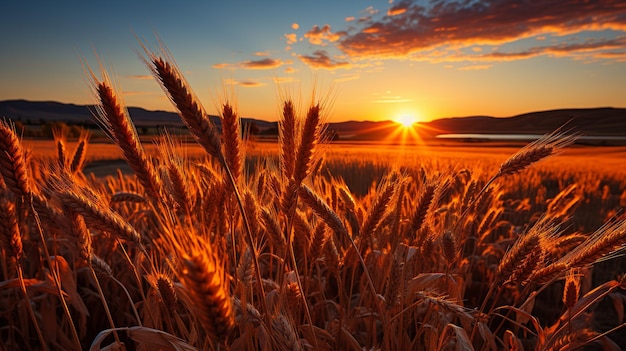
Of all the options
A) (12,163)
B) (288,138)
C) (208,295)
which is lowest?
(208,295)

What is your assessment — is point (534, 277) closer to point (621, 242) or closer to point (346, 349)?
point (621, 242)

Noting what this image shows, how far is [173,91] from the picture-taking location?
45.6 inches

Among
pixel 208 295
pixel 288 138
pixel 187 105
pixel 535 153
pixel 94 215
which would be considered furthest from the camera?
pixel 535 153

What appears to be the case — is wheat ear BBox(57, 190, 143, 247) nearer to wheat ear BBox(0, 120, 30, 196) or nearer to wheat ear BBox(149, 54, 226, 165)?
wheat ear BBox(0, 120, 30, 196)

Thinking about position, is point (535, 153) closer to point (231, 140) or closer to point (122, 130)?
point (231, 140)

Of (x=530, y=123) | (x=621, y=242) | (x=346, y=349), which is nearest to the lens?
(x=621, y=242)

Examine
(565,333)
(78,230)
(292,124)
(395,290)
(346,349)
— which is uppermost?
(292,124)

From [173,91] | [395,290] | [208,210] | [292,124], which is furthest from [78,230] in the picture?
[395,290]

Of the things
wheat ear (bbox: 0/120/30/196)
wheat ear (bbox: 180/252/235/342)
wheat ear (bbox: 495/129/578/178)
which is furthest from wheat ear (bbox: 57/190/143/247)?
wheat ear (bbox: 495/129/578/178)

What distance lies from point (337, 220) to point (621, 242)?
1.05 metres

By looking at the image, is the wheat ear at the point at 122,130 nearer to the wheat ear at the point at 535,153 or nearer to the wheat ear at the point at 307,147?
the wheat ear at the point at 307,147

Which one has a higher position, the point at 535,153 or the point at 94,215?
the point at 535,153

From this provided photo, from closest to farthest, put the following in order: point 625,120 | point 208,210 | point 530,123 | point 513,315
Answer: point 208,210, point 513,315, point 625,120, point 530,123

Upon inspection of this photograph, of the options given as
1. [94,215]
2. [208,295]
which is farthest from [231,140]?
[208,295]
